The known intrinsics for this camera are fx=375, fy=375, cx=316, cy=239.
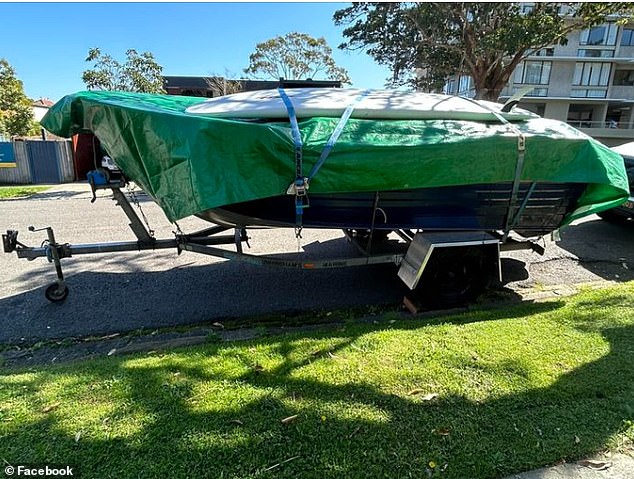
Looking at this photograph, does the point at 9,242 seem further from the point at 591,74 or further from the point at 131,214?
the point at 591,74

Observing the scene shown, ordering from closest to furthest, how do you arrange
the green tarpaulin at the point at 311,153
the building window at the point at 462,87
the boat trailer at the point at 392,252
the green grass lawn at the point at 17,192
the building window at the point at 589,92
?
the green tarpaulin at the point at 311,153
the boat trailer at the point at 392,252
the green grass lawn at the point at 17,192
the building window at the point at 462,87
the building window at the point at 589,92

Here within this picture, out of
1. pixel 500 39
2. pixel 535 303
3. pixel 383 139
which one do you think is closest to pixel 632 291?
pixel 535 303

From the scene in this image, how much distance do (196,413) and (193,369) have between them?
59cm

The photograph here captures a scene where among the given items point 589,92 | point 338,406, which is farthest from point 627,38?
point 338,406

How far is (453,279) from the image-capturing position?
4664 millimetres

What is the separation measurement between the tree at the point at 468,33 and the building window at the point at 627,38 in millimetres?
22458

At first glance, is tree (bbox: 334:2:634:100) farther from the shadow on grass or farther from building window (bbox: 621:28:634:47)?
building window (bbox: 621:28:634:47)

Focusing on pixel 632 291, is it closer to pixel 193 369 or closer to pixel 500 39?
pixel 193 369

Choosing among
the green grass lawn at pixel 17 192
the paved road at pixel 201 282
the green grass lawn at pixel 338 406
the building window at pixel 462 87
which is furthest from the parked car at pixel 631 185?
the building window at pixel 462 87

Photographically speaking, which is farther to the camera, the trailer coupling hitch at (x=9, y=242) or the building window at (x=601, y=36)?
the building window at (x=601, y=36)

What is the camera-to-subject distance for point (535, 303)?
→ 4426 mm

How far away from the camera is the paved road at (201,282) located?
4391 mm

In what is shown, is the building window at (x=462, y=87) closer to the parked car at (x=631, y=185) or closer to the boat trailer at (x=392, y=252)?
the parked car at (x=631, y=185)

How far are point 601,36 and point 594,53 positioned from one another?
1405mm
